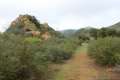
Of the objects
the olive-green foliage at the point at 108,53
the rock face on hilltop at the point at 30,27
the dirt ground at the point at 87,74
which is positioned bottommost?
the dirt ground at the point at 87,74

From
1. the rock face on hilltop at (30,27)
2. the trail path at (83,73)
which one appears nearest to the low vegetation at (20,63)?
the trail path at (83,73)

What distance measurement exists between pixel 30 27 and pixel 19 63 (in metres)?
22.8

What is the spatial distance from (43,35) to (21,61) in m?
20.4

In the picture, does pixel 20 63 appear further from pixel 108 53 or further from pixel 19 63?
pixel 108 53

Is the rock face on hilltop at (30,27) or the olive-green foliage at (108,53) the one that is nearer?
the olive-green foliage at (108,53)

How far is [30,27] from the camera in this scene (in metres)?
36.1

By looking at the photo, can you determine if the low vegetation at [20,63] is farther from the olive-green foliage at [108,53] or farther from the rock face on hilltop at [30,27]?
the rock face on hilltop at [30,27]

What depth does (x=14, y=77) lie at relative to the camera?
13.2 meters

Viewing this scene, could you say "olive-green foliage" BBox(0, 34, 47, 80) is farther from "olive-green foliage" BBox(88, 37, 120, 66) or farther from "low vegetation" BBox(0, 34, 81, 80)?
"olive-green foliage" BBox(88, 37, 120, 66)

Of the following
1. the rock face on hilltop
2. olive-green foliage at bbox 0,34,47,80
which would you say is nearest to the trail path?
olive-green foliage at bbox 0,34,47,80

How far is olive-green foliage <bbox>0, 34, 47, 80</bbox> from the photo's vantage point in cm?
1267

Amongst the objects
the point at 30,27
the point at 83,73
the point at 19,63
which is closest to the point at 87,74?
the point at 83,73

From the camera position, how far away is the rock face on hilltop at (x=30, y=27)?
3397 cm

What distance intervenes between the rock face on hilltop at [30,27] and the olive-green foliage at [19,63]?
17539 mm
